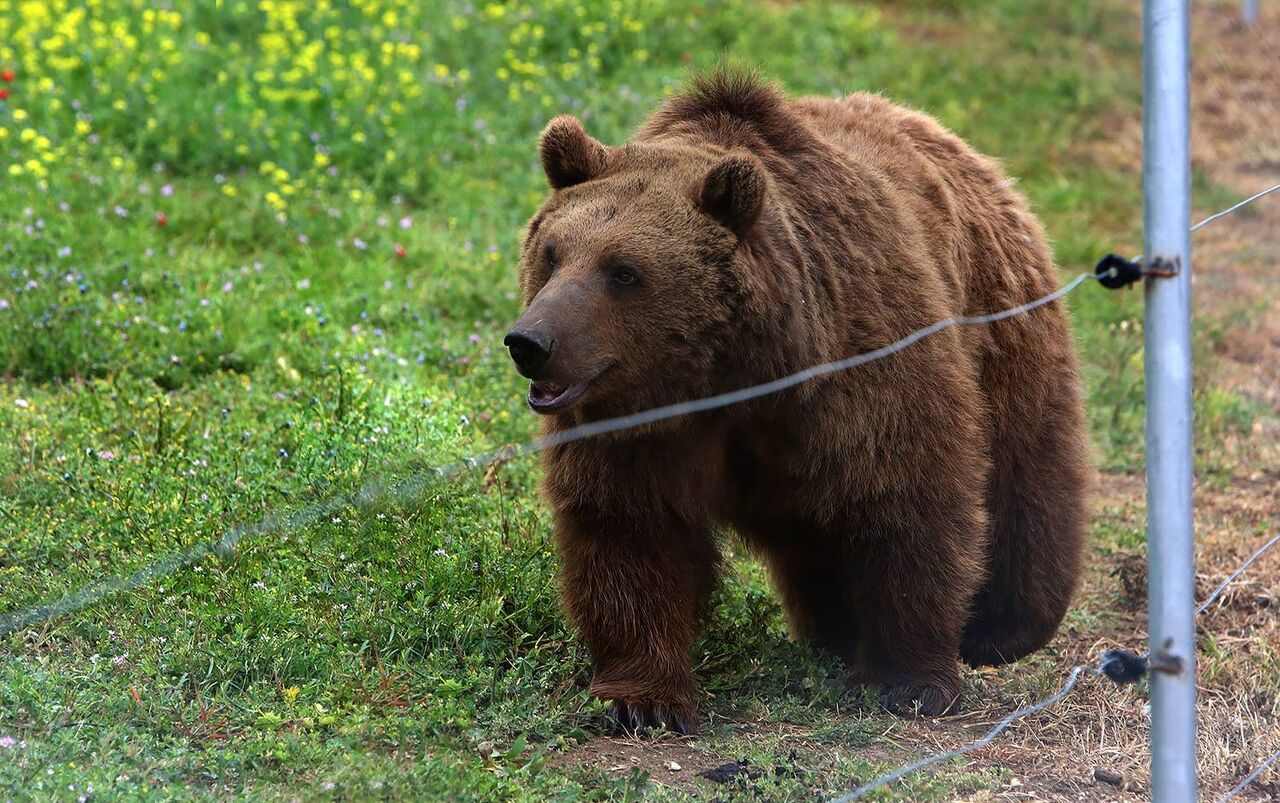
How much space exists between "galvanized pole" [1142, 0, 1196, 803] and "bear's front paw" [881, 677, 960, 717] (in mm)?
1705

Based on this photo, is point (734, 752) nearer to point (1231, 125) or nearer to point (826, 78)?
point (826, 78)

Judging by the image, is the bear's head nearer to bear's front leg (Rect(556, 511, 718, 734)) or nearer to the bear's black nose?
the bear's black nose

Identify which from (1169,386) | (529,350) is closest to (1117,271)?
(1169,386)

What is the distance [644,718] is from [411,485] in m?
1.34

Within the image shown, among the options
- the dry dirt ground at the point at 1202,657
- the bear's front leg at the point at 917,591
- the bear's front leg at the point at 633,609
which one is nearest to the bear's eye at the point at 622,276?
the bear's front leg at the point at 633,609

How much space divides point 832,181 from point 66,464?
2953 mm

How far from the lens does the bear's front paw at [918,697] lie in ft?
16.0

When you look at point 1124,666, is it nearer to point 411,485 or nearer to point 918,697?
point 918,697

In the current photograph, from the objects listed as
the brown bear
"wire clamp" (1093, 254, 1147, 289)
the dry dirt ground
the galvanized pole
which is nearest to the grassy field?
the dry dirt ground

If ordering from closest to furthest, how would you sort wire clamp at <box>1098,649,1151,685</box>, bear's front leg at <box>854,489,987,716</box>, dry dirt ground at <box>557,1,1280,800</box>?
1. wire clamp at <box>1098,649,1151,685</box>
2. dry dirt ground at <box>557,1,1280,800</box>
3. bear's front leg at <box>854,489,987,716</box>

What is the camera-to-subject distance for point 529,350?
396 centimetres

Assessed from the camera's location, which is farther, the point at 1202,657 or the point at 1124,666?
the point at 1202,657

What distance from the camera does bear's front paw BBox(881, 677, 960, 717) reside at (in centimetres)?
489

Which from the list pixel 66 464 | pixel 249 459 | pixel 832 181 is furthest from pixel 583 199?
pixel 66 464
